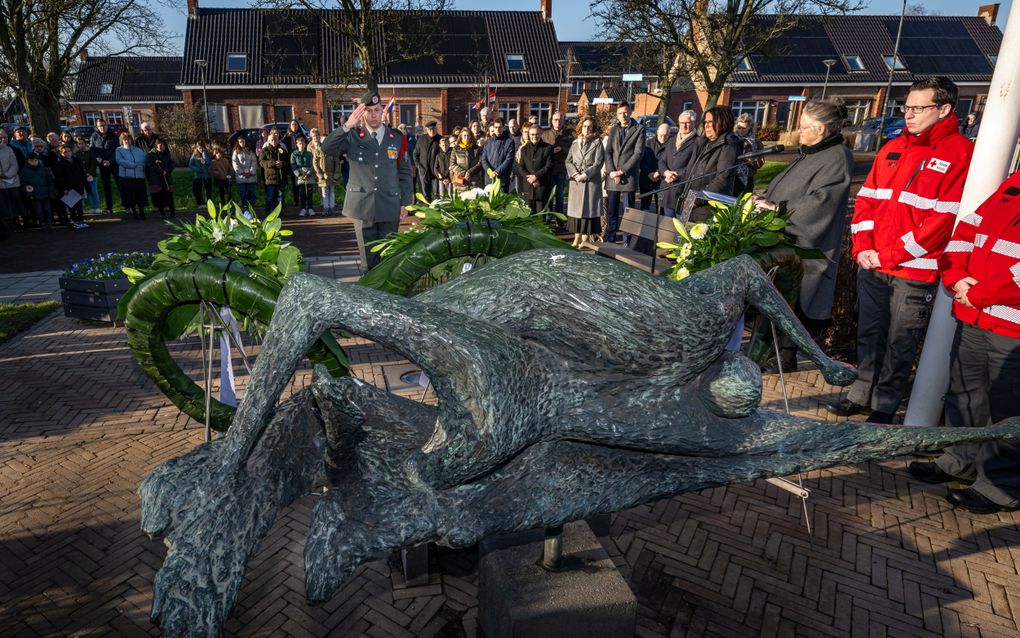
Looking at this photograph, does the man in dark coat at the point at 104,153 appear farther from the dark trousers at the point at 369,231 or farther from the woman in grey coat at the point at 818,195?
the woman in grey coat at the point at 818,195

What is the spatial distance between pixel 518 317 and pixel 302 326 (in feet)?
2.12

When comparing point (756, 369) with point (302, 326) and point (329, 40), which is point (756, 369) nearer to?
point (302, 326)

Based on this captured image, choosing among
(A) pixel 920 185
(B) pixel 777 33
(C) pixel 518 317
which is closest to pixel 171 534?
(C) pixel 518 317

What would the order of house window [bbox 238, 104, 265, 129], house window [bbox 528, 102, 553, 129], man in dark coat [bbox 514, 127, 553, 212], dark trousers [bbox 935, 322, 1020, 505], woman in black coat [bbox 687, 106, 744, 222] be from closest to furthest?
dark trousers [bbox 935, 322, 1020, 505] < woman in black coat [bbox 687, 106, 744, 222] < man in dark coat [bbox 514, 127, 553, 212] < house window [bbox 238, 104, 265, 129] < house window [bbox 528, 102, 553, 129]

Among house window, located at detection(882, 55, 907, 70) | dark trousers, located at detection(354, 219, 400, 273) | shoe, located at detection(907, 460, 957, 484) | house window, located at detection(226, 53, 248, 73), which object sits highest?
house window, located at detection(882, 55, 907, 70)

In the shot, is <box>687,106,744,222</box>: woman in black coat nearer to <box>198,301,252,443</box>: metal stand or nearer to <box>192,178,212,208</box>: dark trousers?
<box>198,301,252,443</box>: metal stand

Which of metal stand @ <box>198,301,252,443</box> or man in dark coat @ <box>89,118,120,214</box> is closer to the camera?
metal stand @ <box>198,301,252,443</box>

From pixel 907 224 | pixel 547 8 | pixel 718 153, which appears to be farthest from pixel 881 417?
pixel 547 8

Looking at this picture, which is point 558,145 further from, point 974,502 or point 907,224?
point 974,502

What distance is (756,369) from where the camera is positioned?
224 cm

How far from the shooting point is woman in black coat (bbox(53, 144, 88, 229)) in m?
12.2

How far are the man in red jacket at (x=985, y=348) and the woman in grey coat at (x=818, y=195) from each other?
860 millimetres

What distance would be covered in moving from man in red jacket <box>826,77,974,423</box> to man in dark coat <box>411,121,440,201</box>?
9.61 metres

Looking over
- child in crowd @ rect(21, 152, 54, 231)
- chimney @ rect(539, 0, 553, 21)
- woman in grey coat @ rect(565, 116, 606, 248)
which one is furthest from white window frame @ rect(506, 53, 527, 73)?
woman in grey coat @ rect(565, 116, 606, 248)
